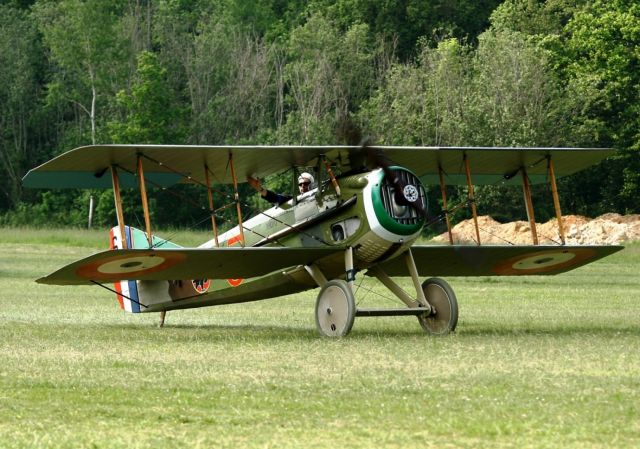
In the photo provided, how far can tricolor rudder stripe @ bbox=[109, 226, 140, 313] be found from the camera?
60.0 feet

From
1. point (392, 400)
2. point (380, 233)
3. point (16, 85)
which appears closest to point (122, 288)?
point (380, 233)

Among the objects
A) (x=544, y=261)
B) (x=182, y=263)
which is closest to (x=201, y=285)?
(x=182, y=263)

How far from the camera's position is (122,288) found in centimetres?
1903

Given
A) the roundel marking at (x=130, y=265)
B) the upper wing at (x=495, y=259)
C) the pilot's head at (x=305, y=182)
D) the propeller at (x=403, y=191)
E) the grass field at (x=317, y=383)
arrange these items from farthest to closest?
1. the upper wing at (x=495, y=259)
2. the pilot's head at (x=305, y=182)
3. the propeller at (x=403, y=191)
4. the roundel marking at (x=130, y=265)
5. the grass field at (x=317, y=383)

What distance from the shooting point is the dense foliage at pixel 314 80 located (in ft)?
194

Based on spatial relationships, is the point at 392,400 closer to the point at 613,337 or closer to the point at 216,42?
the point at 613,337

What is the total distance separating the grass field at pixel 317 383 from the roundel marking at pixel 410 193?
1.61 m

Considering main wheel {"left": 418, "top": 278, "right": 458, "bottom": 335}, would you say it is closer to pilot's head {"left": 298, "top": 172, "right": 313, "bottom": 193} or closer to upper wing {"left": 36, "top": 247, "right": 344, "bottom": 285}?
upper wing {"left": 36, "top": 247, "right": 344, "bottom": 285}

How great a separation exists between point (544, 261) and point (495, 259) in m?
0.83

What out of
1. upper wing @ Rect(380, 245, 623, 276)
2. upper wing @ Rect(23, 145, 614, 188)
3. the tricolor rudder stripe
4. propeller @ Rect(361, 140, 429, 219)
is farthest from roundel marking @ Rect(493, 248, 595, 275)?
the tricolor rudder stripe

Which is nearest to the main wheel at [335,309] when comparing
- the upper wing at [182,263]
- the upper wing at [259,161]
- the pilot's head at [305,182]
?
the upper wing at [182,263]

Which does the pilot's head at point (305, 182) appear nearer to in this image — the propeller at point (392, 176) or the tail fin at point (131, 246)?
the propeller at point (392, 176)

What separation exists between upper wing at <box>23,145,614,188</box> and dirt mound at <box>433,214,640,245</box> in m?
25.4

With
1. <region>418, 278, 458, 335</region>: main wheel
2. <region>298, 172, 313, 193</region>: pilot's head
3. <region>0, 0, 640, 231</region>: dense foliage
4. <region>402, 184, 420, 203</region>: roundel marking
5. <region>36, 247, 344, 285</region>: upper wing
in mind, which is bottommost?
<region>418, 278, 458, 335</region>: main wheel
